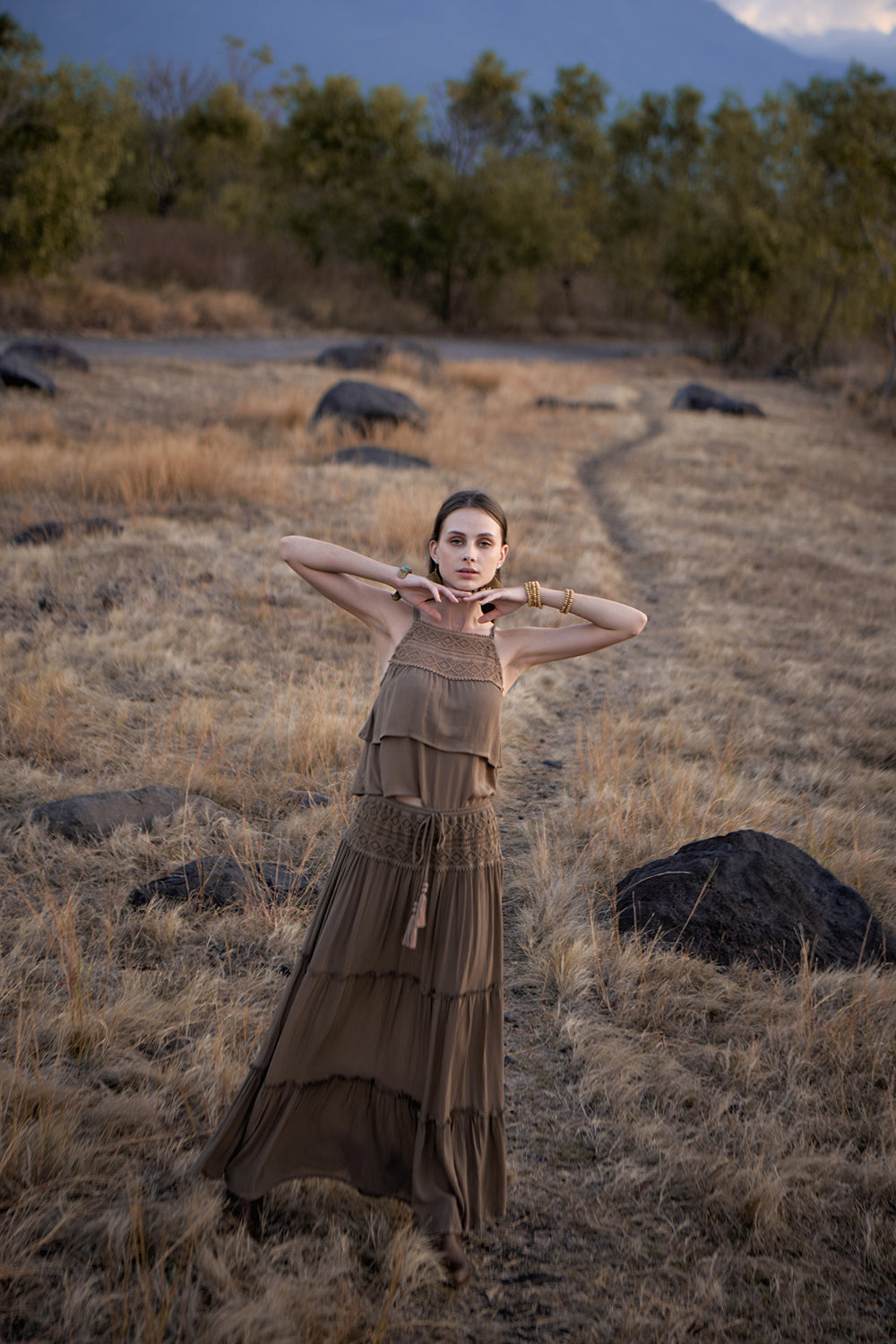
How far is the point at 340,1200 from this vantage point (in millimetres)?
2354

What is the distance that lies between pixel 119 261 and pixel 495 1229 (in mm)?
28094

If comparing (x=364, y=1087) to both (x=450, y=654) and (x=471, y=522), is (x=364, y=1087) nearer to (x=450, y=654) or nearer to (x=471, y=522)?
(x=450, y=654)

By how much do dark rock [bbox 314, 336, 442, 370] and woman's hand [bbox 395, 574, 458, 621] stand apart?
1784 cm

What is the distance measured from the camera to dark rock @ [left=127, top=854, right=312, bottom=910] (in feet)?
11.5

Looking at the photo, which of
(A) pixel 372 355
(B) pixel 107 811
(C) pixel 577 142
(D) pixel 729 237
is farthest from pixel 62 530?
(C) pixel 577 142

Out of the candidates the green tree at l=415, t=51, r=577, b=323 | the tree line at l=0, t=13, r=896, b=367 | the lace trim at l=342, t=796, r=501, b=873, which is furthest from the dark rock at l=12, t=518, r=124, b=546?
the green tree at l=415, t=51, r=577, b=323

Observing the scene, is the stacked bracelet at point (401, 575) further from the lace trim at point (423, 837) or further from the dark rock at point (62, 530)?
the dark rock at point (62, 530)

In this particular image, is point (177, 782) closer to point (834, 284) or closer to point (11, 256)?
point (11, 256)

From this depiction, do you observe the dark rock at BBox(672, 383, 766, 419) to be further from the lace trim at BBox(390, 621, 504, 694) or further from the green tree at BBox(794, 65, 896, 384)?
the lace trim at BBox(390, 621, 504, 694)

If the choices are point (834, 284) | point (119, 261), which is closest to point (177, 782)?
point (119, 261)

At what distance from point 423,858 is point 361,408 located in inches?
478

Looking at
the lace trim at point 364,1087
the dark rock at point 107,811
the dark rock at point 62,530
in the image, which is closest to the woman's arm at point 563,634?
the lace trim at point 364,1087

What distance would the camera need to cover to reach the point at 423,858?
80.0 inches

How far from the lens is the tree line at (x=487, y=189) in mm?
20391
